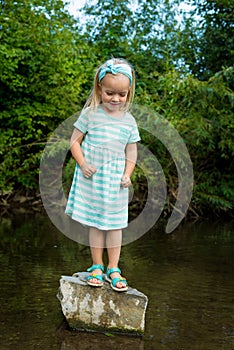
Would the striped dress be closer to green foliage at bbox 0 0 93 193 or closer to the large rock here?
the large rock

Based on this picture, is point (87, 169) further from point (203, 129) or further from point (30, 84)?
point (30, 84)

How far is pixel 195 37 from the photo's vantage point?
10.6 m

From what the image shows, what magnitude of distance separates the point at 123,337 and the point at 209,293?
103cm

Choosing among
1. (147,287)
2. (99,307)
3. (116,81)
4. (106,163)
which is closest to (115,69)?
(116,81)

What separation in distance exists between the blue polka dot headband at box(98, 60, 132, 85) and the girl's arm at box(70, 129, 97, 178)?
0.35m

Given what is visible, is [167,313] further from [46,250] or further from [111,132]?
[46,250]

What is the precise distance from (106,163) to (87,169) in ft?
0.37

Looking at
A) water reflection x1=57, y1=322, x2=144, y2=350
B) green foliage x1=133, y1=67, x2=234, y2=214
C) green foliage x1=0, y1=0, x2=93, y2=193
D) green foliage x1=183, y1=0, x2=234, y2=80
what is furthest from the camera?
green foliage x1=183, y1=0, x2=234, y2=80

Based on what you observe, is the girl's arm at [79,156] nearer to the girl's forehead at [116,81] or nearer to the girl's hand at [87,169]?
the girl's hand at [87,169]

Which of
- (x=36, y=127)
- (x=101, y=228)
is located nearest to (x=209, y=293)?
(x=101, y=228)

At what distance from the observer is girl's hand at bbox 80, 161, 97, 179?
10.2ft

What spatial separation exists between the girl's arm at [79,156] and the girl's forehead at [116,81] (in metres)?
0.32

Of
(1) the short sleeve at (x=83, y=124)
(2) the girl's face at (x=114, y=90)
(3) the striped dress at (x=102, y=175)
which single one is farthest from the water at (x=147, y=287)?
(2) the girl's face at (x=114, y=90)

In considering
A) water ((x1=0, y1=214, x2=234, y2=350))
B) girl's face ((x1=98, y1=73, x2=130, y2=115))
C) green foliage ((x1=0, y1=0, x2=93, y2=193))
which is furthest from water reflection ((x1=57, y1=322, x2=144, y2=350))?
green foliage ((x1=0, y1=0, x2=93, y2=193))
